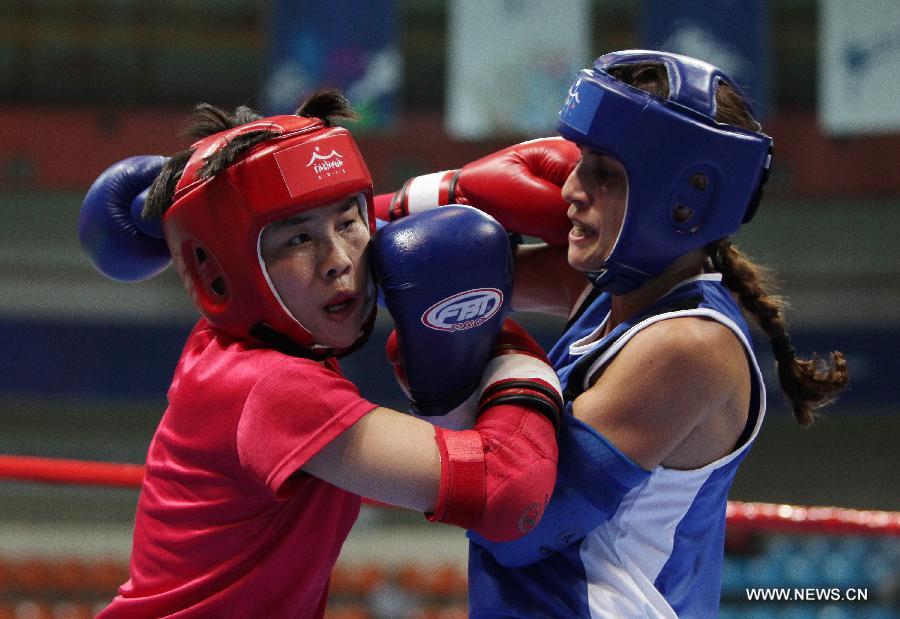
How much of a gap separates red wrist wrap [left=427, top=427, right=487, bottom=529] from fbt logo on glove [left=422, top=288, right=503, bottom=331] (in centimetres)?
18

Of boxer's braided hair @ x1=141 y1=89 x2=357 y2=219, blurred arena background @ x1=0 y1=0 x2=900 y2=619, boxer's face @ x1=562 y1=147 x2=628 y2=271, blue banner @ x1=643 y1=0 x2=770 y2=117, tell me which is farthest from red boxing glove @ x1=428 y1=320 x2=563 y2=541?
blue banner @ x1=643 y1=0 x2=770 y2=117

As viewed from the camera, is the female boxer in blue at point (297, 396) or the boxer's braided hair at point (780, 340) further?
the boxer's braided hair at point (780, 340)

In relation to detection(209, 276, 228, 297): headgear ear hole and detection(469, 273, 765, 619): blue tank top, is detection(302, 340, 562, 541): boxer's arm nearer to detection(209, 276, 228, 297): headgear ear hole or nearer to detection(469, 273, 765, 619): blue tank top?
detection(469, 273, 765, 619): blue tank top

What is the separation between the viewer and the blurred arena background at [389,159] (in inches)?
214

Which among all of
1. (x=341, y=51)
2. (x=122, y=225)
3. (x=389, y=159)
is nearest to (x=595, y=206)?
(x=122, y=225)

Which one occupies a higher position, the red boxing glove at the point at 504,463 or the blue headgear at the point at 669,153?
the blue headgear at the point at 669,153

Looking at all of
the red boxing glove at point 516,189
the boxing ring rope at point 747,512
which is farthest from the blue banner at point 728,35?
the red boxing glove at point 516,189

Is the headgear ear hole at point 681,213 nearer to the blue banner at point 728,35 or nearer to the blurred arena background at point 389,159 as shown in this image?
the blurred arena background at point 389,159

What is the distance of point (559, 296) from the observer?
6.03 ft

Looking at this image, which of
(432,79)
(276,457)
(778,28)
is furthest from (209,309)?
(778,28)

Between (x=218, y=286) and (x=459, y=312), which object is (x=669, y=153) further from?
(x=218, y=286)

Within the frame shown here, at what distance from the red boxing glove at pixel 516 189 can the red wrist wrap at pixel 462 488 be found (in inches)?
19.6

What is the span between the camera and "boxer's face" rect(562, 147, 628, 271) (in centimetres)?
142

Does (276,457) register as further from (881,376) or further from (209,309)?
(881,376)
